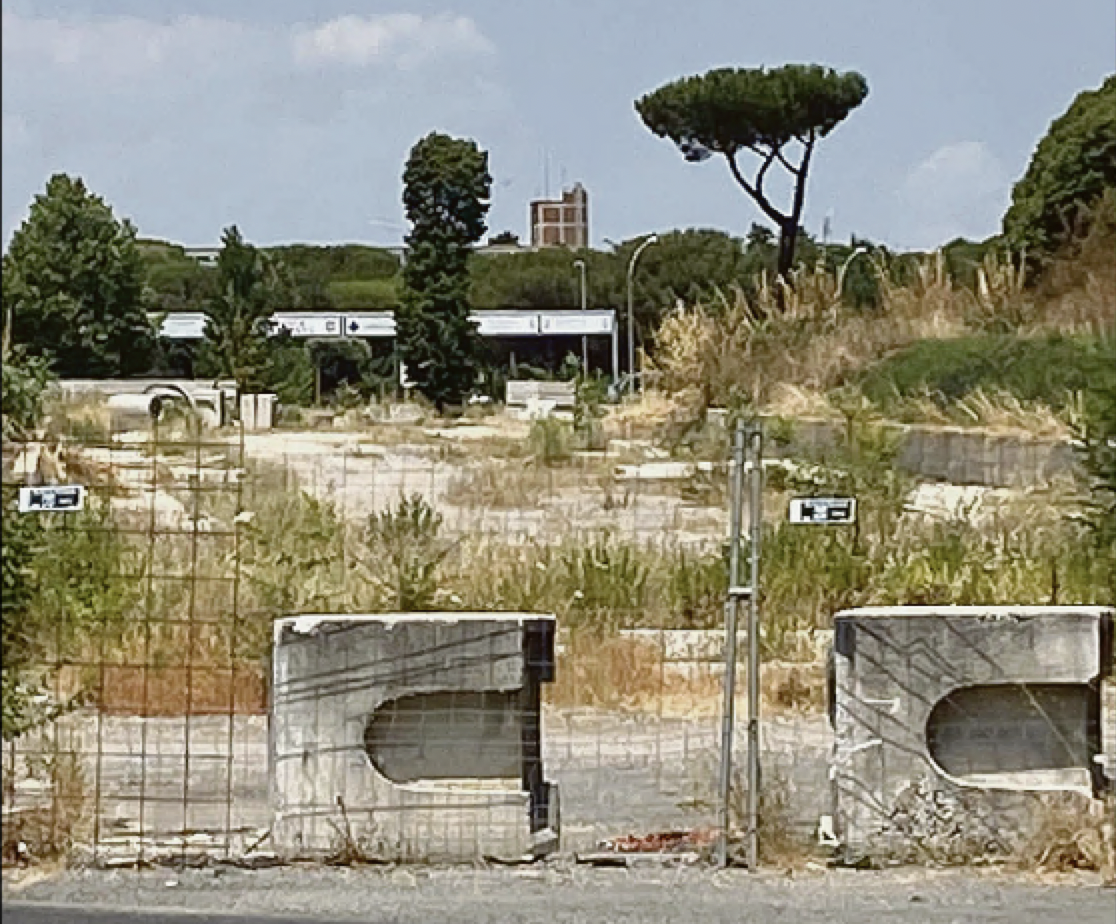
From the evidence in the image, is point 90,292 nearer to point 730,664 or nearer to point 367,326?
point 367,326

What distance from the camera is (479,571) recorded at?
13.2m

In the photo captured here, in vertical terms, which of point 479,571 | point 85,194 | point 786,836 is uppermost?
point 85,194

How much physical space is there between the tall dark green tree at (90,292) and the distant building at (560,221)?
4392 centimetres

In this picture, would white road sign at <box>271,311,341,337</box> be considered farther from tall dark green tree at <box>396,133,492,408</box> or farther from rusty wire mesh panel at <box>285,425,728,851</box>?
rusty wire mesh panel at <box>285,425,728,851</box>

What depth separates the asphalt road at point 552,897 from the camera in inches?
285

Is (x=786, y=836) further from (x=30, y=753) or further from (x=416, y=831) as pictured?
(x=30, y=753)

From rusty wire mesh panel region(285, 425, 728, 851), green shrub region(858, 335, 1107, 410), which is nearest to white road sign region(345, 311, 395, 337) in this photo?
green shrub region(858, 335, 1107, 410)

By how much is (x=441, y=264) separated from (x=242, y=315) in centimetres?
1262

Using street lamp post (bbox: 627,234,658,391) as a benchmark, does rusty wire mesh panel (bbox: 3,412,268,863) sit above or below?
below

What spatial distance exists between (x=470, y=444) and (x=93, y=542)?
18192mm

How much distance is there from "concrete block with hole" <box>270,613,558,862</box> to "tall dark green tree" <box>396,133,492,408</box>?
162 feet

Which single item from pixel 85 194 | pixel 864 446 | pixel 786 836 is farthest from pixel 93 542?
pixel 85 194

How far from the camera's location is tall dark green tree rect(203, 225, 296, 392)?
44.0 meters

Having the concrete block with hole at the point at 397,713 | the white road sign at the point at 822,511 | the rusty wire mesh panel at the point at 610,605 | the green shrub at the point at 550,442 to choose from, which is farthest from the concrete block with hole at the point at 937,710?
the green shrub at the point at 550,442
